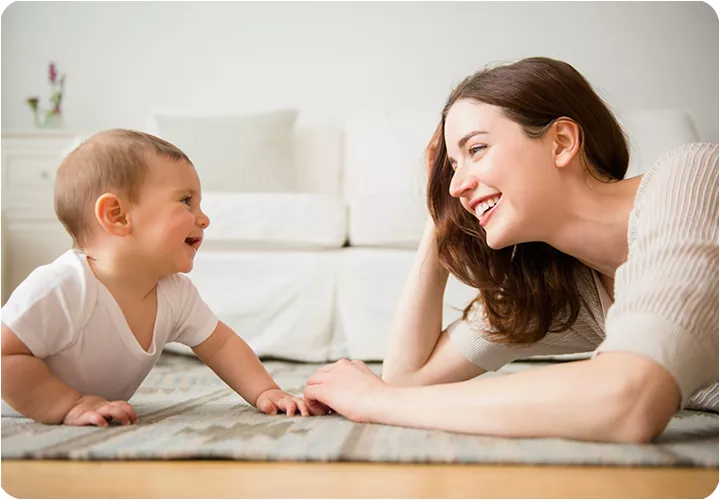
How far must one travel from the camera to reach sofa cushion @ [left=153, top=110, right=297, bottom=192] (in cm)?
293

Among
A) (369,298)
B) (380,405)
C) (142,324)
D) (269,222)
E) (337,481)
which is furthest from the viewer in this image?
(269,222)

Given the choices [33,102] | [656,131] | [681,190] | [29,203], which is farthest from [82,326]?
[33,102]

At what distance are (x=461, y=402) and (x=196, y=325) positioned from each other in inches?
21.5

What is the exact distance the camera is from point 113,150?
1.11 meters

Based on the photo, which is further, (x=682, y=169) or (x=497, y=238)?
(x=497, y=238)

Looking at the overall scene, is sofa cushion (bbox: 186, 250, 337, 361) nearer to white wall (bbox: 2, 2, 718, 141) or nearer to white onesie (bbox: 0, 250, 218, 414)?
white onesie (bbox: 0, 250, 218, 414)

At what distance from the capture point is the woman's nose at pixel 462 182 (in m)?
1.10

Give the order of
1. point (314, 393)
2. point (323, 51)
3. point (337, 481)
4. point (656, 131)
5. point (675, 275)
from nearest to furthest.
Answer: point (337, 481), point (675, 275), point (314, 393), point (656, 131), point (323, 51)

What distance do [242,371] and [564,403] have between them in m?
0.58

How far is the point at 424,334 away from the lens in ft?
4.47

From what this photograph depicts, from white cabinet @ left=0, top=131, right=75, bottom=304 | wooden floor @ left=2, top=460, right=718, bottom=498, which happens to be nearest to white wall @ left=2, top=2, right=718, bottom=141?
white cabinet @ left=0, top=131, right=75, bottom=304

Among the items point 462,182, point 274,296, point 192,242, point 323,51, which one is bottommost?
point 274,296

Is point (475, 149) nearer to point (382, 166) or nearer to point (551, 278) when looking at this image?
point (551, 278)

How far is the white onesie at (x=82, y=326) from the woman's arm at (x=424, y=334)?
0.41 metres
